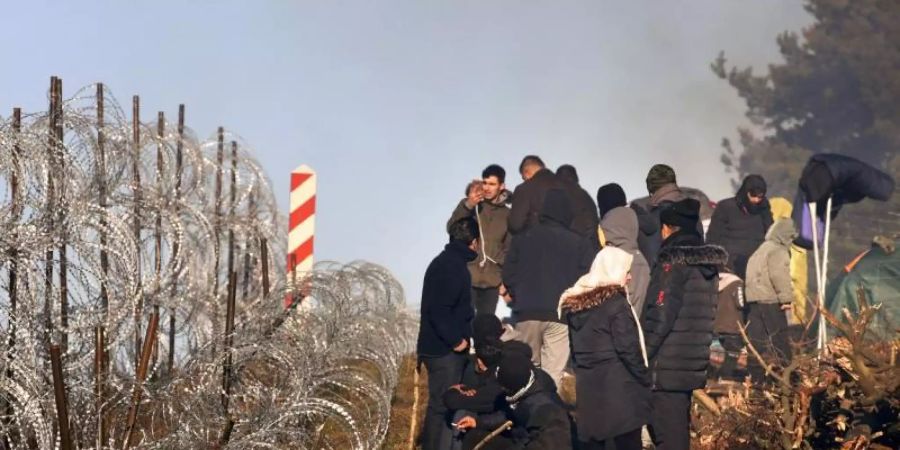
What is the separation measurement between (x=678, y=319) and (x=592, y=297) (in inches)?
20.0

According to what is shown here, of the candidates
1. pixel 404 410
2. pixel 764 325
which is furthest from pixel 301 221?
pixel 764 325

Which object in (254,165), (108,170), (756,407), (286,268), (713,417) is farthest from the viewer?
(286,268)

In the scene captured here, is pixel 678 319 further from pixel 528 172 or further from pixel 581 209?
pixel 528 172

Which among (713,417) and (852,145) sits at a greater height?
(852,145)

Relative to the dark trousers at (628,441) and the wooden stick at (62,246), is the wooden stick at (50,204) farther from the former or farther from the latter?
the dark trousers at (628,441)

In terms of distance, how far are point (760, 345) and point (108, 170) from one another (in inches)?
216

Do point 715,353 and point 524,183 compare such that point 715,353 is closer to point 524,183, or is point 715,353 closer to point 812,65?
point 524,183

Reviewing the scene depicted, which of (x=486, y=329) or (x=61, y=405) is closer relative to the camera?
(x=61, y=405)

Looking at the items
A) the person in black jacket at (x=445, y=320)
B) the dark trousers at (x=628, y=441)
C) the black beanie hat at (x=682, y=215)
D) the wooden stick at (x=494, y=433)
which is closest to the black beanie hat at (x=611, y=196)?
the person in black jacket at (x=445, y=320)

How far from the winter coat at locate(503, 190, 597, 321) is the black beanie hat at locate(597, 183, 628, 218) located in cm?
70

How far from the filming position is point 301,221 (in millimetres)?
16688

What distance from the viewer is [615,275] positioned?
32.1ft

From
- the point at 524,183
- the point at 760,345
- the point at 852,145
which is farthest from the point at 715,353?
the point at 852,145

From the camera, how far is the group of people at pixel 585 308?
360 inches
